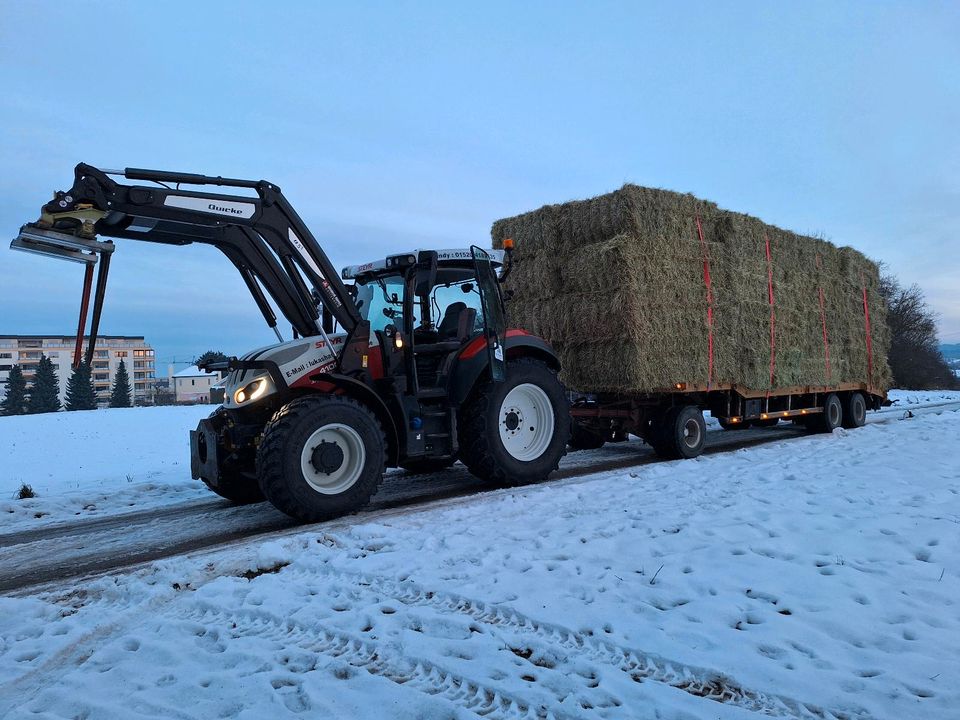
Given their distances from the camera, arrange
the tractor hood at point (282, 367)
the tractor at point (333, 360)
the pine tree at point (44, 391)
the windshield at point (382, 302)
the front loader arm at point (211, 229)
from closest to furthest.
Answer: the front loader arm at point (211, 229), the tractor at point (333, 360), the tractor hood at point (282, 367), the windshield at point (382, 302), the pine tree at point (44, 391)

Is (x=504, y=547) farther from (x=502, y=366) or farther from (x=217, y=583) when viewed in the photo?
(x=502, y=366)

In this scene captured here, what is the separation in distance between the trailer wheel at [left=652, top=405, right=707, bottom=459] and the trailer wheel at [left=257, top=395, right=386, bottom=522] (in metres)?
4.43

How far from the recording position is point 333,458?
5.55 m

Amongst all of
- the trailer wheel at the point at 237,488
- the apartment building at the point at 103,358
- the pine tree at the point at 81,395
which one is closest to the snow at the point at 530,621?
the trailer wheel at the point at 237,488

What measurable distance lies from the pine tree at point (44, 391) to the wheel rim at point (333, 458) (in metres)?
30.1

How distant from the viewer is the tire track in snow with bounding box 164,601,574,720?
248cm

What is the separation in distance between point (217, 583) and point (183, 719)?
154 cm

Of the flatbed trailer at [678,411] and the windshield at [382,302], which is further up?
the windshield at [382,302]

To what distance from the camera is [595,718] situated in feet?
7.74

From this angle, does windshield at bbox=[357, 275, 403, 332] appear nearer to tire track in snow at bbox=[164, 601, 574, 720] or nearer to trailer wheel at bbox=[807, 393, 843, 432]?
tire track in snow at bbox=[164, 601, 574, 720]

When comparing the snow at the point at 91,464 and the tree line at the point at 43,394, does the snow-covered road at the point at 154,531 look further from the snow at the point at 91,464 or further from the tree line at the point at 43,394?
the tree line at the point at 43,394

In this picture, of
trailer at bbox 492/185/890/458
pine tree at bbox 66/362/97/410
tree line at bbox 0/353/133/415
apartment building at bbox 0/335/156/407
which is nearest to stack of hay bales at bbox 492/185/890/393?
trailer at bbox 492/185/890/458

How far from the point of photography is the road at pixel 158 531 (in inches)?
180

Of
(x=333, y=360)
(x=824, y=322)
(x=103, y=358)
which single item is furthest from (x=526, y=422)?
(x=103, y=358)
